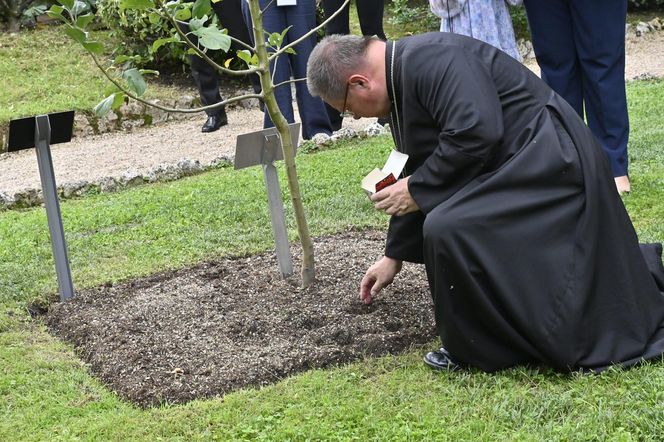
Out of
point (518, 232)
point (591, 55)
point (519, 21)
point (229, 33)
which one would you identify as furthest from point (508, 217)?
point (519, 21)

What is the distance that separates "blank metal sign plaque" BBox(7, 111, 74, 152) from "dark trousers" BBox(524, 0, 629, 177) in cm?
Answer: 288

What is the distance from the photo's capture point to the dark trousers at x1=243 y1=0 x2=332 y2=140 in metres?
8.79

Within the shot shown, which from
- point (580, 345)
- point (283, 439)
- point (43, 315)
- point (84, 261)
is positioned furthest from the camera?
point (84, 261)

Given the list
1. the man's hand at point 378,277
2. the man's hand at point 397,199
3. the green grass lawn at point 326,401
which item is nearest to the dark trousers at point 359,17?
the green grass lawn at point 326,401

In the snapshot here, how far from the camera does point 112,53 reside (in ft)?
44.1

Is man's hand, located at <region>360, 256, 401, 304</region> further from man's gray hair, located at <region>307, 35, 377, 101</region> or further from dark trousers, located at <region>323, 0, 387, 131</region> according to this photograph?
dark trousers, located at <region>323, 0, 387, 131</region>

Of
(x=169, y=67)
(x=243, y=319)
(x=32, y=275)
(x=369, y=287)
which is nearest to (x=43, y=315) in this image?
(x=32, y=275)

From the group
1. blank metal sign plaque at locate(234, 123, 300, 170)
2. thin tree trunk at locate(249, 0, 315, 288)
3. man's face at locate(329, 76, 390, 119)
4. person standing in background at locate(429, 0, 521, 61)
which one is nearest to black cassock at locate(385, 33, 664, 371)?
man's face at locate(329, 76, 390, 119)

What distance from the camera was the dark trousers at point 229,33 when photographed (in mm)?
10000

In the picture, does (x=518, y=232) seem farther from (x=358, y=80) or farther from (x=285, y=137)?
(x=285, y=137)

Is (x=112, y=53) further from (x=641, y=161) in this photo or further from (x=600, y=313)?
(x=600, y=313)

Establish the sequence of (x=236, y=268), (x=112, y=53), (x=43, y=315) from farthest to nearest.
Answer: (x=112, y=53) → (x=236, y=268) → (x=43, y=315)

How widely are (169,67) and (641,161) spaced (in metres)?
7.87

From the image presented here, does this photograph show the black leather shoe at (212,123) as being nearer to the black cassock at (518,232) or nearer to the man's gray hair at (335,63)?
the man's gray hair at (335,63)
